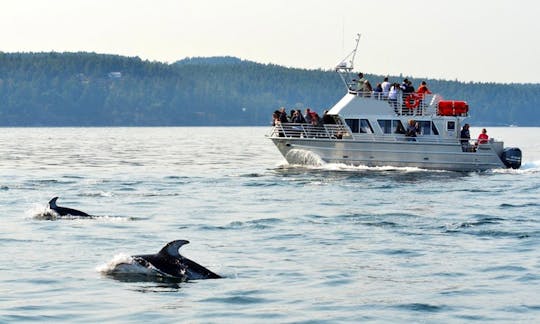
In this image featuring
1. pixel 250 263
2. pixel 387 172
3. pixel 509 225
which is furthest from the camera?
pixel 387 172

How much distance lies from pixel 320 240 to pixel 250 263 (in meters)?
4.36

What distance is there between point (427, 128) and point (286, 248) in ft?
92.9

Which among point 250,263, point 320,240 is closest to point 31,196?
point 320,240

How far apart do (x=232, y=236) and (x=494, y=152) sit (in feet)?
91.3

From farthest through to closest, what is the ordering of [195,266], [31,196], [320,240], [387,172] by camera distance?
[387,172]
[31,196]
[320,240]
[195,266]

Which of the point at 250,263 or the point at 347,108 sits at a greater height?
the point at 347,108

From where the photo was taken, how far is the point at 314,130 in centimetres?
5347

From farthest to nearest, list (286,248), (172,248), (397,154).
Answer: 1. (397,154)
2. (286,248)
3. (172,248)

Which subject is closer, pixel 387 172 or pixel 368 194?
pixel 368 194

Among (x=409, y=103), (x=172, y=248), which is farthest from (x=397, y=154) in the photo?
(x=172, y=248)

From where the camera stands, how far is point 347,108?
53.5m

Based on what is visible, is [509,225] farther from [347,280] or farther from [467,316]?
[467,316]

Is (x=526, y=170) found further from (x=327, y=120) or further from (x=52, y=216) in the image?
(x=52, y=216)

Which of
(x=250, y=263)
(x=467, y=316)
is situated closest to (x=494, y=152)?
(x=250, y=263)
